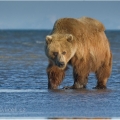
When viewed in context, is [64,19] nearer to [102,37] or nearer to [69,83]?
[102,37]

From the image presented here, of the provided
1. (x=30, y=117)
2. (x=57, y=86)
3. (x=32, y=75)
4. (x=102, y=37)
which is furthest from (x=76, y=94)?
(x=32, y=75)

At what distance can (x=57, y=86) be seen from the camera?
41.4ft

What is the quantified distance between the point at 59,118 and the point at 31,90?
12.0ft

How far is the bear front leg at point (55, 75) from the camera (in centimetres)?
1238

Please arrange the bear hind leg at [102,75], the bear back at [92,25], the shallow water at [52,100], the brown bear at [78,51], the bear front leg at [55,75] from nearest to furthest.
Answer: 1. the shallow water at [52,100]
2. the brown bear at [78,51]
3. the bear front leg at [55,75]
4. the bear back at [92,25]
5. the bear hind leg at [102,75]

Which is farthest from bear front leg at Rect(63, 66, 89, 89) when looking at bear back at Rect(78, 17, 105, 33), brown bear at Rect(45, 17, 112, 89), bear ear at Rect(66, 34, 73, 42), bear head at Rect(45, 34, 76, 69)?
bear back at Rect(78, 17, 105, 33)

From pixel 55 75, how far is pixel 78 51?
0.62 m

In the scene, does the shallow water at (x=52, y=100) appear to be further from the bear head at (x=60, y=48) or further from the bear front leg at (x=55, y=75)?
the bear head at (x=60, y=48)

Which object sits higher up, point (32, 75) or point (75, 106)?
point (75, 106)

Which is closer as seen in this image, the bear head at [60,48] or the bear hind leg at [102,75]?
the bear head at [60,48]

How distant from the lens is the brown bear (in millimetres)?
12000

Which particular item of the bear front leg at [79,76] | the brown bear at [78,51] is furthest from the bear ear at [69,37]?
the bear front leg at [79,76]

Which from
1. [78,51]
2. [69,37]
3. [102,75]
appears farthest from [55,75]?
[102,75]

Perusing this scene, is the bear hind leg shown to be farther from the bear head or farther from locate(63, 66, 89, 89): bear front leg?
the bear head
